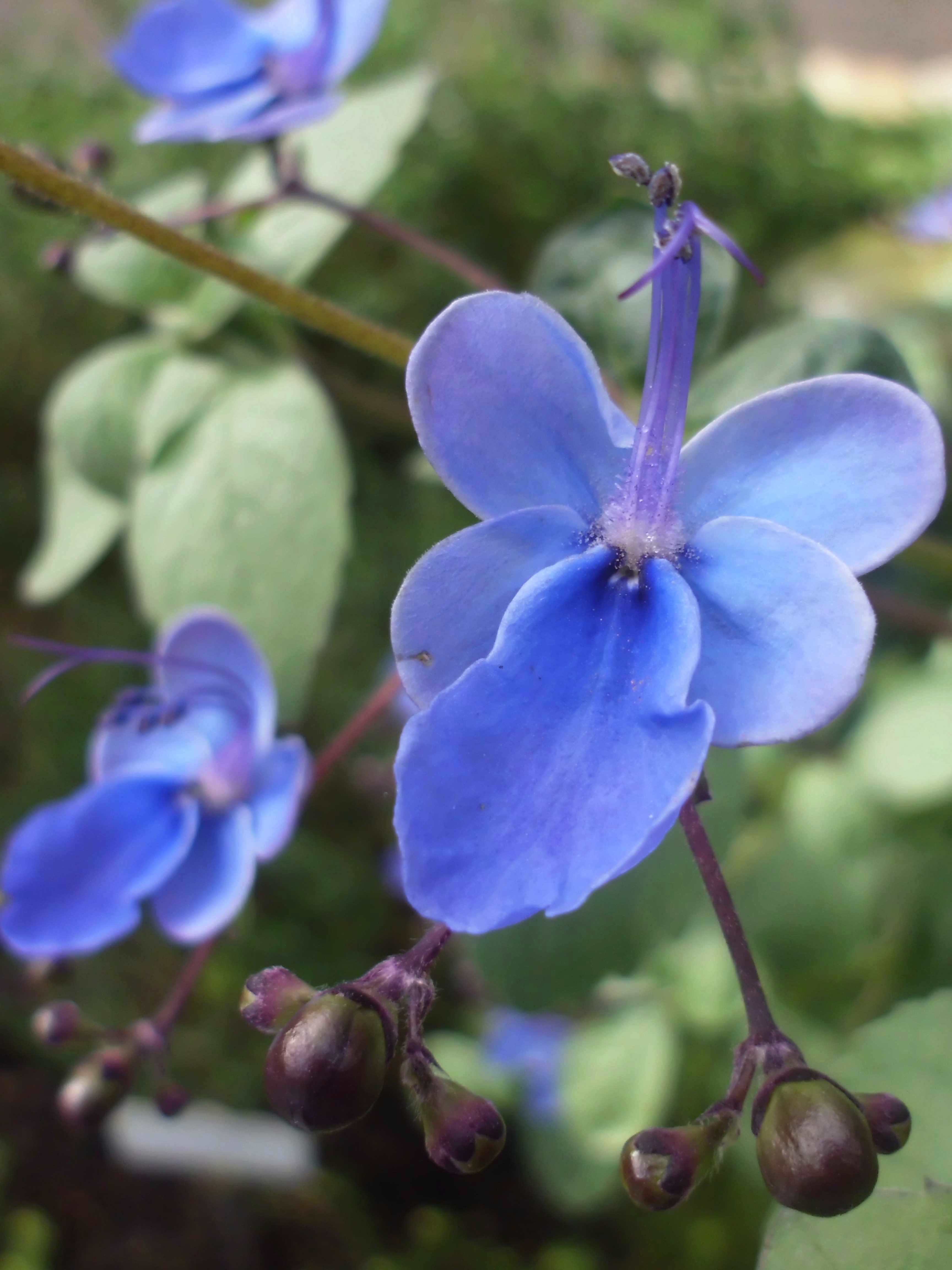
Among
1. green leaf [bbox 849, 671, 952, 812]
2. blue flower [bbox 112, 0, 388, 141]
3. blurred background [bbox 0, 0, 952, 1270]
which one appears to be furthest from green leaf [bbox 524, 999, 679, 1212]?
blue flower [bbox 112, 0, 388, 141]

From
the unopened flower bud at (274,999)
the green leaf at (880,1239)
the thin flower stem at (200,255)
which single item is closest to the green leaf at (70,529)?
the thin flower stem at (200,255)

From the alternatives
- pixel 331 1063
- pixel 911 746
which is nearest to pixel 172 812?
pixel 331 1063

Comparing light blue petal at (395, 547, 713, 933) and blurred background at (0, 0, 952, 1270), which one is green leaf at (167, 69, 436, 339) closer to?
blurred background at (0, 0, 952, 1270)

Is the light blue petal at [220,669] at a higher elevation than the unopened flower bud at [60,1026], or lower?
higher

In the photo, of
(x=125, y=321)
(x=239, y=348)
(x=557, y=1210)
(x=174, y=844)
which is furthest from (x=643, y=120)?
(x=557, y=1210)

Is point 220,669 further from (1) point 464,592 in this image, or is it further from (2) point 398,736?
(2) point 398,736

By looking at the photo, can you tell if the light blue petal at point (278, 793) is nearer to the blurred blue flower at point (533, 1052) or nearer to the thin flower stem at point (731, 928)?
the thin flower stem at point (731, 928)
